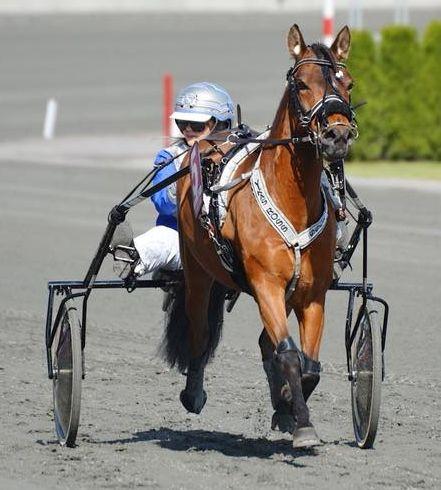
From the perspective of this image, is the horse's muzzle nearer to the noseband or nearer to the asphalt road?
the noseband

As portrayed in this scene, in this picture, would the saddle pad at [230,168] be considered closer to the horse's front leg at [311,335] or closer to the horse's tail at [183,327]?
the horse's front leg at [311,335]

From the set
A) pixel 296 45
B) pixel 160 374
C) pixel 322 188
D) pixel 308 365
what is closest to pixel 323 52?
pixel 296 45

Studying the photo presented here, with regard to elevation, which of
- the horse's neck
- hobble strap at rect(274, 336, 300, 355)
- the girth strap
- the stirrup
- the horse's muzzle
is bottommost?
hobble strap at rect(274, 336, 300, 355)

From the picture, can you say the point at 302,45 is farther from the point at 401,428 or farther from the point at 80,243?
the point at 80,243

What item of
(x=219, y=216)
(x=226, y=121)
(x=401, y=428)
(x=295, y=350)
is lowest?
(x=401, y=428)

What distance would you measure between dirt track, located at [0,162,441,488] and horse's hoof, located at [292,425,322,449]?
0.42 feet

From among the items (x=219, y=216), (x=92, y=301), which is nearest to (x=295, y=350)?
(x=219, y=216)

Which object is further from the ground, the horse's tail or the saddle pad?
the saddle pad

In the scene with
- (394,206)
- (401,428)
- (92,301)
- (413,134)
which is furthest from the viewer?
(413,134)

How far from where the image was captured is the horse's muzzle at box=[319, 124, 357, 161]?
6.02 metres

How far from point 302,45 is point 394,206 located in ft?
33.6

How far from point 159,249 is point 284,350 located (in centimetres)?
144

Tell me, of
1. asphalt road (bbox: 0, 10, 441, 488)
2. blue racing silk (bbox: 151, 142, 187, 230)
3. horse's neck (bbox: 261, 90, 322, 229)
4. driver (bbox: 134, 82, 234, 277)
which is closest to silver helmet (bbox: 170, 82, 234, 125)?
driver (bbox: 134, 82, 234, 277)

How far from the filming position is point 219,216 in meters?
6.67
